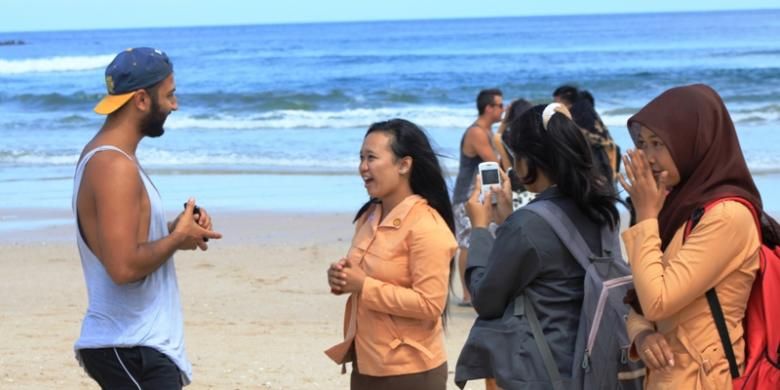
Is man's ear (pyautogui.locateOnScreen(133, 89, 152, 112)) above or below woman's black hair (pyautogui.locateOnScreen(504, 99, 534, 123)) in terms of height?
above

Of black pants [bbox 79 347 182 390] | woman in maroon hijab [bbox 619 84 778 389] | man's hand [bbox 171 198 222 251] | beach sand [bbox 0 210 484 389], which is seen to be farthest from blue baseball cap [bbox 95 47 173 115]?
beach sand [bbox 0 210 484 389]

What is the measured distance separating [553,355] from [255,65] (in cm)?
4814

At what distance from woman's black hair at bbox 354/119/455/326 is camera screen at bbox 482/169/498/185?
21 centimetres

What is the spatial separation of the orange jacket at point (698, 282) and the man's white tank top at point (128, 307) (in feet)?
4.80

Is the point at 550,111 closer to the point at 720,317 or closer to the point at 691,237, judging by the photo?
the point at 691,237

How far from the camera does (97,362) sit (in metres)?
3.69

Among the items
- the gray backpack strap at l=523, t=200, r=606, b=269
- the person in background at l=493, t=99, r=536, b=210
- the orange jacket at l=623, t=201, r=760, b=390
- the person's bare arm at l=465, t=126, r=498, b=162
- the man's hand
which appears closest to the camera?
the orange jacket at l=623, t=201, r=760, b=390

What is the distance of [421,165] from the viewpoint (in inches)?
165

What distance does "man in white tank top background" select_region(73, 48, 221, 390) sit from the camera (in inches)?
139

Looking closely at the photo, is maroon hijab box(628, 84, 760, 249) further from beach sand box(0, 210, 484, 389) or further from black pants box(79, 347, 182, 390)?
beach sand box(0, 210, 484, 389)

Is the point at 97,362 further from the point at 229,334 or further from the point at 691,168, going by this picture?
the point at 229,334

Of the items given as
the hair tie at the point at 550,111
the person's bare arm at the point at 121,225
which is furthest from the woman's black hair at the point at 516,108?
the person's bare arm at the point at 121,225

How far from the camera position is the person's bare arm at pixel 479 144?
8406mm

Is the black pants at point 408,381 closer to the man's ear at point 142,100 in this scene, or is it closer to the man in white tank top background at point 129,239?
the man in white tank top background at point 129,239
